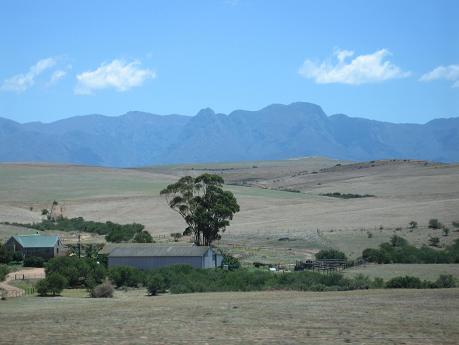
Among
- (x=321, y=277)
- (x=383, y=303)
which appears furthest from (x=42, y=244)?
(x=383, y=303)

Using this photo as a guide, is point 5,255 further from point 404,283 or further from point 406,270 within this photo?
point 404,283

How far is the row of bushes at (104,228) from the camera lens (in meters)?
67.8

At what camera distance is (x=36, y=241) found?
58.4 meters

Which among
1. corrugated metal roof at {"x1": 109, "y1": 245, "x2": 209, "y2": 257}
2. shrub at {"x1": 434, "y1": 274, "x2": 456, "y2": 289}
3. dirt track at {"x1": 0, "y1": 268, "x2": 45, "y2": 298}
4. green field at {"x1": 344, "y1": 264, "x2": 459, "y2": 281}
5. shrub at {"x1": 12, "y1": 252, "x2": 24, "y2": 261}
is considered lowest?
green field at {"x1": 344, "y1": 264, "x2": 459, "y2": 281}

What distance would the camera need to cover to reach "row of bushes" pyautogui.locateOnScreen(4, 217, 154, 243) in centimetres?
6781

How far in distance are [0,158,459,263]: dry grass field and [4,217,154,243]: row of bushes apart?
133 inches

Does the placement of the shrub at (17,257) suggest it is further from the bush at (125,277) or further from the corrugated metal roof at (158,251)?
the bush at (125,277)

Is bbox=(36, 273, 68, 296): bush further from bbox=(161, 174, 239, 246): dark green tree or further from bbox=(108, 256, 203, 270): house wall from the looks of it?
bbox=(161, 174, 239, 246): dark green tree

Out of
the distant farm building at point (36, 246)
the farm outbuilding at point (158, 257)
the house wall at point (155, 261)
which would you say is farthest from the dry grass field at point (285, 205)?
the distant farm building at point (36, 246)

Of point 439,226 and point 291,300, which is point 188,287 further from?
point 439,226

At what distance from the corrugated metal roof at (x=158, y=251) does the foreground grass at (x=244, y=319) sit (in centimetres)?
1592

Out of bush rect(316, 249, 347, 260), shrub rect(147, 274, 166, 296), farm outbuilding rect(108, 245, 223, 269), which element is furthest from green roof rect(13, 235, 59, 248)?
bush rect(316, 249, 347, 260)

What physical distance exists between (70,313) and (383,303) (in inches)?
464

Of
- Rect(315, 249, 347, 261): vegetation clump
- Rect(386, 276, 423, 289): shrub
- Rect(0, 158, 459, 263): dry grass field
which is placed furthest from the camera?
Rect(0, 158, 459, 263): dry grass field
